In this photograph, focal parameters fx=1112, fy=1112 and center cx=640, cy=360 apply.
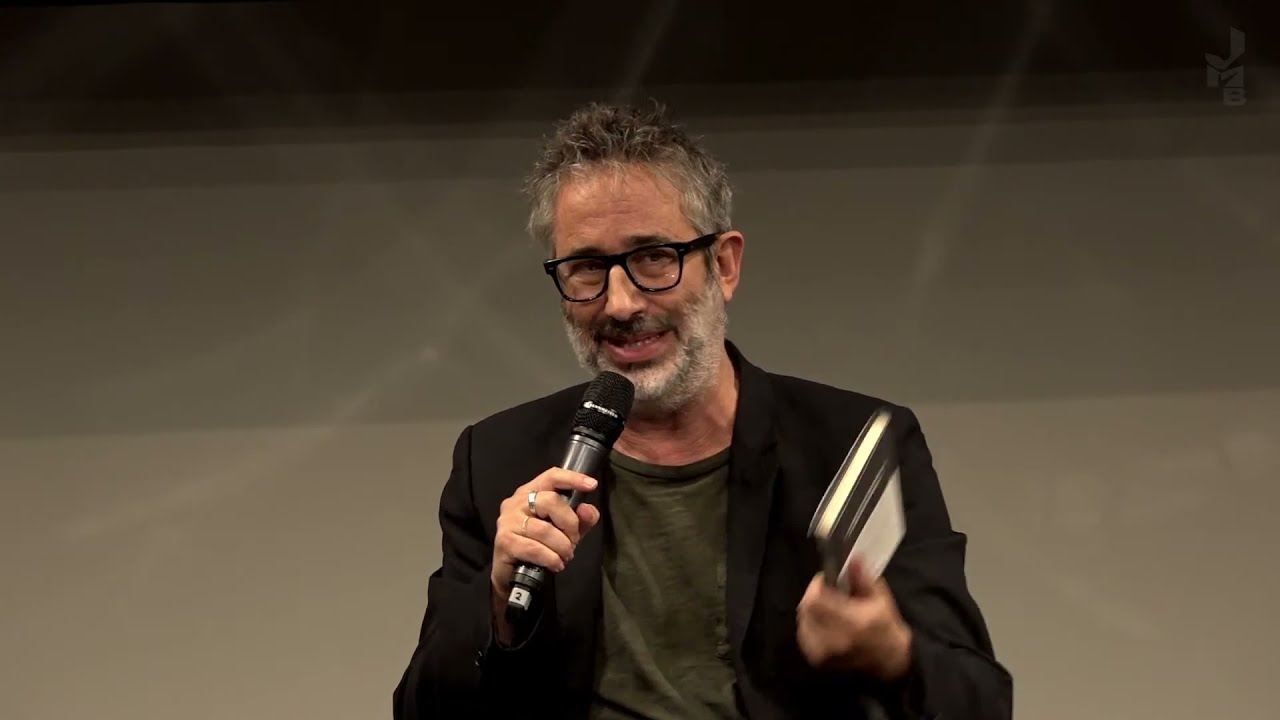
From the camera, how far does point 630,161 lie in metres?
1.36

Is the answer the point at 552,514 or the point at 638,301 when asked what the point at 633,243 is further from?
the point at 552,514

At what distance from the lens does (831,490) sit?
943mm

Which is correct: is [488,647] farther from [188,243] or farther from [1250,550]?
[1250,550]

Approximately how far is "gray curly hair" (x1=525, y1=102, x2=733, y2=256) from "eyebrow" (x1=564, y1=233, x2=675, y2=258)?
6 centimetres

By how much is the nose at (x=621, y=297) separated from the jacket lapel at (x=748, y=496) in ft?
0.70

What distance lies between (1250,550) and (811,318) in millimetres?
941

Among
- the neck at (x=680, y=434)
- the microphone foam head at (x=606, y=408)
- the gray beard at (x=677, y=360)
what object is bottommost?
the microphone foam head at (x=606, y=408)

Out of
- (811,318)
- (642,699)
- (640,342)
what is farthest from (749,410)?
(811,318)

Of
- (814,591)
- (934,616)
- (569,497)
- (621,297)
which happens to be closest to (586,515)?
(569,497)

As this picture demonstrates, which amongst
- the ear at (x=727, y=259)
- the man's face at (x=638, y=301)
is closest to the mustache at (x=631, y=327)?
the man's face at (x=638, y=301)

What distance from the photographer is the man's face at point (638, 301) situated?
1.32 metres

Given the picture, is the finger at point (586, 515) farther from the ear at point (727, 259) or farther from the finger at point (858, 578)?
the ear at point (727, 259)

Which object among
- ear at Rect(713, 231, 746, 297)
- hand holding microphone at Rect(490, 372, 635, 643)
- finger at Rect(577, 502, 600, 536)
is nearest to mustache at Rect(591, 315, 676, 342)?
ear at Rect(713, 231, 746, 297)

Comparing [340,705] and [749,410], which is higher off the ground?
[749,410]
